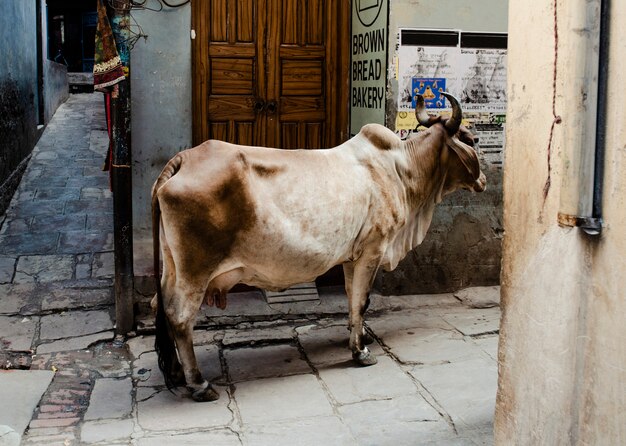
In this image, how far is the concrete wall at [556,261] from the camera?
2619 mm

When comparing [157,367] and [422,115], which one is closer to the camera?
[157,367]

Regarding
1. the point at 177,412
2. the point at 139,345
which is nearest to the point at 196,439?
the point at 177,412

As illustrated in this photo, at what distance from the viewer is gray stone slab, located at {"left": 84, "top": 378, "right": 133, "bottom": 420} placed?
4.62m

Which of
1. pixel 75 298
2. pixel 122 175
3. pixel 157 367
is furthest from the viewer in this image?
pixel 75 298

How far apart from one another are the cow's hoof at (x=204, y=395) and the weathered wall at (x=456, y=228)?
8.05 feet

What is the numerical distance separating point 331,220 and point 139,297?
1.98 metres

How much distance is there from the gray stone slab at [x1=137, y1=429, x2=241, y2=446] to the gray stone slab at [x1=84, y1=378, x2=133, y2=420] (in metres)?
0.40

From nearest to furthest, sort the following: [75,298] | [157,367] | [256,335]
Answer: [157,367]
[256,335]
[75,298]

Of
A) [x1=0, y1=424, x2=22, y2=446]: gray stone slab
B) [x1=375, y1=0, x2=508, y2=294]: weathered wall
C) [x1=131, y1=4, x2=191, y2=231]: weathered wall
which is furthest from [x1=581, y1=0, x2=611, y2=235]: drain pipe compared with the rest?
[x1=131, y1=4, x2=191, y2=231]: weathered wall

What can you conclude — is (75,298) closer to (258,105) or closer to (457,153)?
(258,105)

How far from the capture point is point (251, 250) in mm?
4871

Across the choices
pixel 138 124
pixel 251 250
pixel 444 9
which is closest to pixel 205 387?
pixel 251 250

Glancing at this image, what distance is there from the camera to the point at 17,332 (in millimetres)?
5902

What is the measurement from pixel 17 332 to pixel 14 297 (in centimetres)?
72
